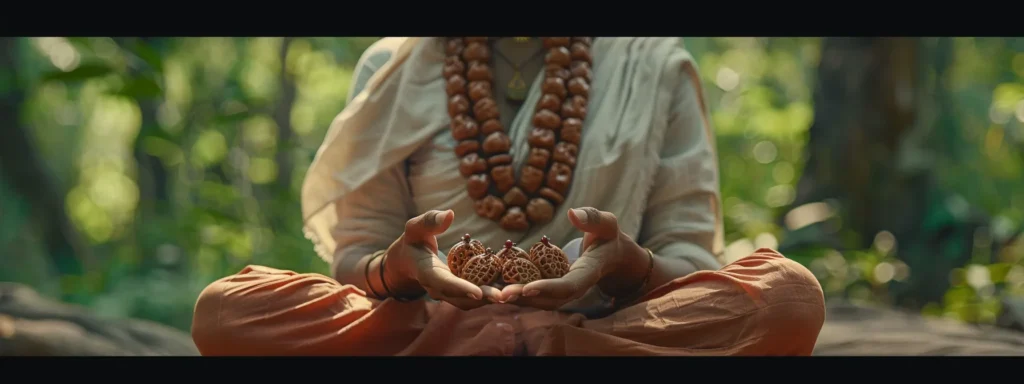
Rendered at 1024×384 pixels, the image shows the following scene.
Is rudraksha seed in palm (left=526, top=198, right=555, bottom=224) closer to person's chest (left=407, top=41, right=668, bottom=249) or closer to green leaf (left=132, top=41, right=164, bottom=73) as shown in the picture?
person's chest (left=407, top=41, right=668, bottom=249)

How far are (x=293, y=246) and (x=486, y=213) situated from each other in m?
3.45

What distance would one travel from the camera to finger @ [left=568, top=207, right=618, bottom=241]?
7.97 ft

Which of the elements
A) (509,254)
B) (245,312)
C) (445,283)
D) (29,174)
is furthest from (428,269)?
(29,174)

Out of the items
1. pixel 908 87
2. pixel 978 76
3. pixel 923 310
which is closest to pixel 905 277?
pixel 923 310

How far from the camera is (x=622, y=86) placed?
10.2 ft

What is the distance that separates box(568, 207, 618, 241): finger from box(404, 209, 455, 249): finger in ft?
0.95

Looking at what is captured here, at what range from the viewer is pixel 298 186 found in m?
8.73

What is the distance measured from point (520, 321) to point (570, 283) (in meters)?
0.32

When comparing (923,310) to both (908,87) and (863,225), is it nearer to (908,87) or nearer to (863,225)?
(863,225)

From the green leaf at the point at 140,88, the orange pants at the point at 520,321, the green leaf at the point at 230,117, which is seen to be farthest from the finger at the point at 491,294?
the green leaf at the point at 230,117

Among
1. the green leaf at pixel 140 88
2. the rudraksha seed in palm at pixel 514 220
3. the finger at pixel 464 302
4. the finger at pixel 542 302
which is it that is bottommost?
the finger at pixel 542 302

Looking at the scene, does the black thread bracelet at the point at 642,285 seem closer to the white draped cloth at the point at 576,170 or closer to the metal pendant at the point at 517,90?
the white draped cloth at the point at 576,170

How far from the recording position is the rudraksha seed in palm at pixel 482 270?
7.99 feet

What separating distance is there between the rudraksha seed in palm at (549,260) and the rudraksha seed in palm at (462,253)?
139 mm
